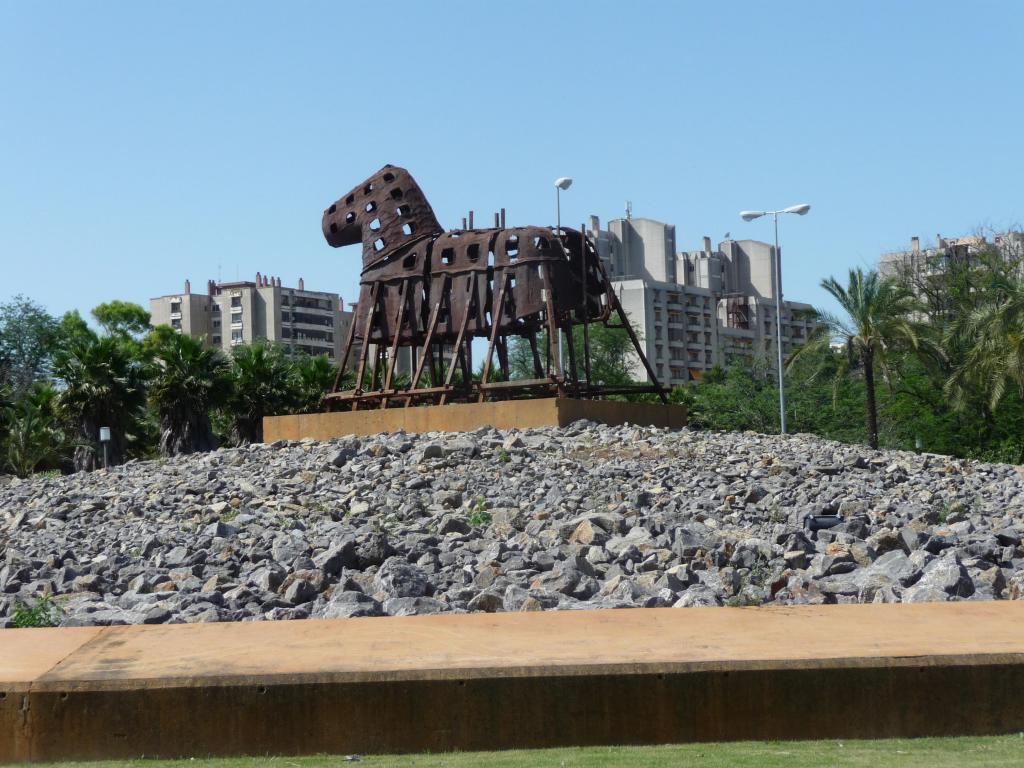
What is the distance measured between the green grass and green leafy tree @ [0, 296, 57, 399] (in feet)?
259

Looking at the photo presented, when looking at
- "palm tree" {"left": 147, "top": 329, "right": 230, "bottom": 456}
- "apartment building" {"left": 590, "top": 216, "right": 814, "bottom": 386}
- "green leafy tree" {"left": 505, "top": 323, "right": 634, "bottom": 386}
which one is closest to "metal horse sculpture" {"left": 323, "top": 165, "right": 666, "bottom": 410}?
"palm tree" {"left": 147, "top": 329, "right": 230, "bottom": 456}

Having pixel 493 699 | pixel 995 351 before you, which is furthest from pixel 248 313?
pixel 493 699

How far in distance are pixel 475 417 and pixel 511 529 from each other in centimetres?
907

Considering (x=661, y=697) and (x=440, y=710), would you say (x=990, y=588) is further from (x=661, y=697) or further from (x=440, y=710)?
(x=440, y=710)

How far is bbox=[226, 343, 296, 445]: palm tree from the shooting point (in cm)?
4150

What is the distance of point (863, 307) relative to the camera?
129 ft

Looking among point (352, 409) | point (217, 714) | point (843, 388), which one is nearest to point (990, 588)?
point (217, 714)

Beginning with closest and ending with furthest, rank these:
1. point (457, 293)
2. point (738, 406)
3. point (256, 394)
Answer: point (457, 293) → point (256, 394) → point (738, 406)

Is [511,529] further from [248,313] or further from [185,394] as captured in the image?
[248,313]

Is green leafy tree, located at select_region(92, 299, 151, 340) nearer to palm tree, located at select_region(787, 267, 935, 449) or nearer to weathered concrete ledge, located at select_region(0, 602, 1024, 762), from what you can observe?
palm tree, located at select_region(787, 267, 935, 449)

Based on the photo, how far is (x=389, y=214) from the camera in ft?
85.3

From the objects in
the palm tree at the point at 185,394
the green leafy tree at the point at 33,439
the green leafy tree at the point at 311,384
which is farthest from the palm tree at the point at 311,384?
the green leafy tree at the point at 33,439

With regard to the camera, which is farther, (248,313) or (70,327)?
(248,313)

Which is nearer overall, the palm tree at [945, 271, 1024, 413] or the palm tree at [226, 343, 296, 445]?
the palm tree at [945, 271, 1024, 413]
